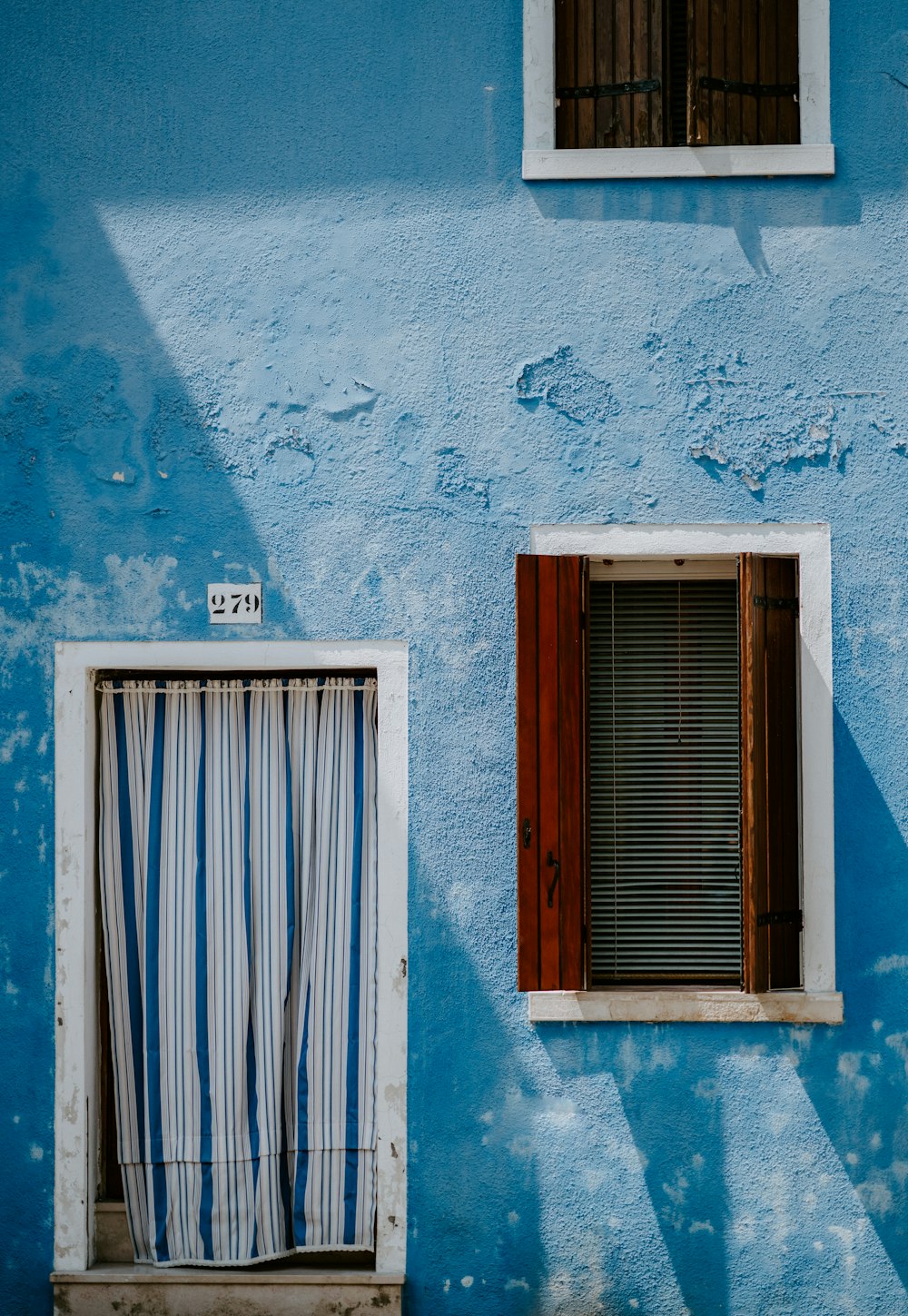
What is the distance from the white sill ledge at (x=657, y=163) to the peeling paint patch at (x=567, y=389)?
2.14 ft

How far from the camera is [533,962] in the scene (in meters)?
4.61

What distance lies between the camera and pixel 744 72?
509cm

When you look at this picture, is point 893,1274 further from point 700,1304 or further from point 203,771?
point 203,771

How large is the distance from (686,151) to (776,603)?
169cm

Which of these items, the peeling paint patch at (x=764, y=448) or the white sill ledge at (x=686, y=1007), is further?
the peeling paint patch at (x=764, y=448)

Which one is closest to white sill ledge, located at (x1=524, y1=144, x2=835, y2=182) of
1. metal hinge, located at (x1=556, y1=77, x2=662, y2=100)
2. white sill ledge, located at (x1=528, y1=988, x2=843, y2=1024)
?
metal hinge, located at (x1=556, y1=77, x2=662, y2=100)

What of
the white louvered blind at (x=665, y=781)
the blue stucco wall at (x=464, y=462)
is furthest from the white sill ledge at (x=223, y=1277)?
the white louvered blind at (x=665, y=781)

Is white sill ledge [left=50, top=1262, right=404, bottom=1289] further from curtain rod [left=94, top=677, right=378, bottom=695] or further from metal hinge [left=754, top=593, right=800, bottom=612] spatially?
metal hinge [left=754, top=593, right=800, bottom=612]

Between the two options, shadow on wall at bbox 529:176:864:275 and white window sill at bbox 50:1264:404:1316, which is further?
shadow on wall at bbox 529:176:864:275

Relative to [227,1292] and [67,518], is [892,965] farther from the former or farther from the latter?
[67,518]

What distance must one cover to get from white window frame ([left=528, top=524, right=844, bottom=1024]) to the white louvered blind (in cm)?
20

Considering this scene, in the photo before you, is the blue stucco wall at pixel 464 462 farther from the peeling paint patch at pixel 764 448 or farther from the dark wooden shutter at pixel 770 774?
the dark wooden shutter at pixel 770 774

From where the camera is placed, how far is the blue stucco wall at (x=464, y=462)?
4820mm

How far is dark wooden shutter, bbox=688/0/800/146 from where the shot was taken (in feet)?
16.6
